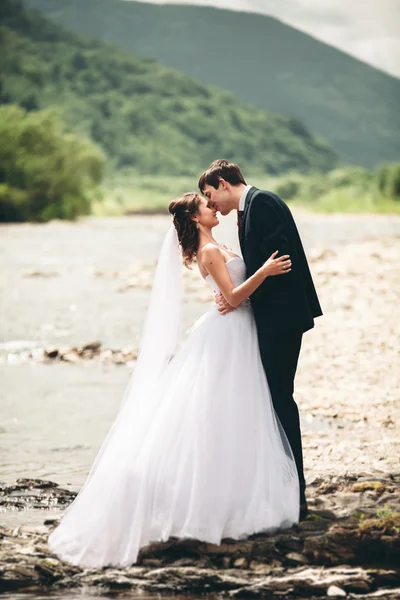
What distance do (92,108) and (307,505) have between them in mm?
152995

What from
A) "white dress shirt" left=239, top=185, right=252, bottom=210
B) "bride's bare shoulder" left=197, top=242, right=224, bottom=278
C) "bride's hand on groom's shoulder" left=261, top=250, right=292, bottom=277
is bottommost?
"bride's hand on groom's shoulder" left=261, top=250, right=292, bottom=277

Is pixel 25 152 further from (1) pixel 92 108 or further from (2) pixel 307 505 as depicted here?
(1) pixel 92 108

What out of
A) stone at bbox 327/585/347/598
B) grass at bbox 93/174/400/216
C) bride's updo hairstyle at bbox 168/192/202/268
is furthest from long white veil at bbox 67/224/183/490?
grass at bbox 93/174/400/216

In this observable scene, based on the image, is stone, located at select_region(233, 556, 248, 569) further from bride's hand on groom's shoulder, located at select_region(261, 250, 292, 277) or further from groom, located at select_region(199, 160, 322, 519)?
bride's hand on groom's shoulder, located at select_region(261, 250, 292, 277)

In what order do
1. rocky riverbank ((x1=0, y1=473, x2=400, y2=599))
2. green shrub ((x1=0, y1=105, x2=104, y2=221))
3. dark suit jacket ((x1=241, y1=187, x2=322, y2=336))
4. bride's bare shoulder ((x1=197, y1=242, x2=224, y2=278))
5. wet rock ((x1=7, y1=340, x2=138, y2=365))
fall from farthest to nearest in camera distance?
green shrub ((x1=0, y1=105, x2=104, y2=221)), wet rock ((x1=7, y1=340, x2=138, y2=365)), bride's bare shoulder ((x1=197, y1=242, x2=224, y2=278)), dark suit jacket ((x1=241, y1=187, x2=322, y2=336)), rocky riverbank ((x1=0, y1=473, x2=400, y2=599))

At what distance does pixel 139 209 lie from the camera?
80.9m

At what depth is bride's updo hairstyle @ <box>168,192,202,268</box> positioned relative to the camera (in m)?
6.05

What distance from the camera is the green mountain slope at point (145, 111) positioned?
14800cm

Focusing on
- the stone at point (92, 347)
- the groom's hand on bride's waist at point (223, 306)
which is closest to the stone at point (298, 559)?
the groom's hand on bride's waist at point (223, 306)

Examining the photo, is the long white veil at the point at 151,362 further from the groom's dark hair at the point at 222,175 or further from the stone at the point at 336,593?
the stone at the point at 336,593

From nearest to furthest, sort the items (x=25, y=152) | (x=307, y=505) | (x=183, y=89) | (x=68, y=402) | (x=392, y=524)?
(x=392, y=524) → (x=307, y=505) → (x=68, y=402) → (x=25, y=152) → (x=183, y=89)

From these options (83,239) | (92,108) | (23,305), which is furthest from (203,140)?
(23,305)

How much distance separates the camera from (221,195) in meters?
5.93

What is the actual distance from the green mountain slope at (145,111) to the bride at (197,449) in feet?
432
